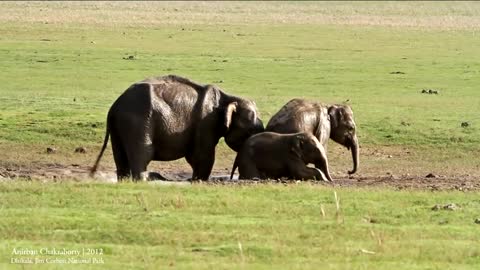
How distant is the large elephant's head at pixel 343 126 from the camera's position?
862 inches

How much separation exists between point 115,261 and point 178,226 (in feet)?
5.89

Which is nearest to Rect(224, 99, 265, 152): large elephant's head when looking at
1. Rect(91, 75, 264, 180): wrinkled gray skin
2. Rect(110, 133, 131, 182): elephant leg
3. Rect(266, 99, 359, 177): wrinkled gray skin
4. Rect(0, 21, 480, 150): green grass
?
Rect(91, 75, 264, 180): wrinkled gray skin

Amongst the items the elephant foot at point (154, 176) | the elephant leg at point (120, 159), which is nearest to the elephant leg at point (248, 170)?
the elephant foot at point (154, 176)

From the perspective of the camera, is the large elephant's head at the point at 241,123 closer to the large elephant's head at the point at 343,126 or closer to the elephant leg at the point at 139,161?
the large elephant's head at the point at 343,126

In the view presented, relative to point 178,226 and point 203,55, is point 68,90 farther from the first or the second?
point 178,226

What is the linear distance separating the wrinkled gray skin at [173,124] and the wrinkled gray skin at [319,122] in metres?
0.45

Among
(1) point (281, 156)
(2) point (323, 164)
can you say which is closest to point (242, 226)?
(1) point (281, 156)

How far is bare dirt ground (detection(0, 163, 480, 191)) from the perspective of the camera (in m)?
18.9

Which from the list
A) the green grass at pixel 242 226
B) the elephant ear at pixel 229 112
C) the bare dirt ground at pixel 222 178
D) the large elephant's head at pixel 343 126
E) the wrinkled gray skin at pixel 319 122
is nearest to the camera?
the green grass at pixel 242 226

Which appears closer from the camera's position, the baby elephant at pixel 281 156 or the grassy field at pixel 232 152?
the grassy field at pixel 232 152

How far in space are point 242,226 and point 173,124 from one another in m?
6.00

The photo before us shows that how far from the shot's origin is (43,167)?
21734 millimetres

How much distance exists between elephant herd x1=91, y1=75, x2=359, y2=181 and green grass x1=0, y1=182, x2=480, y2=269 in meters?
2.46

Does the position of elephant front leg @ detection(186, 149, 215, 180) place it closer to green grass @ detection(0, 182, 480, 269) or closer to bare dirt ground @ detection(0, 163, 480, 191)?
bare dirt ground @ detection(0, 163, 480, 191)
